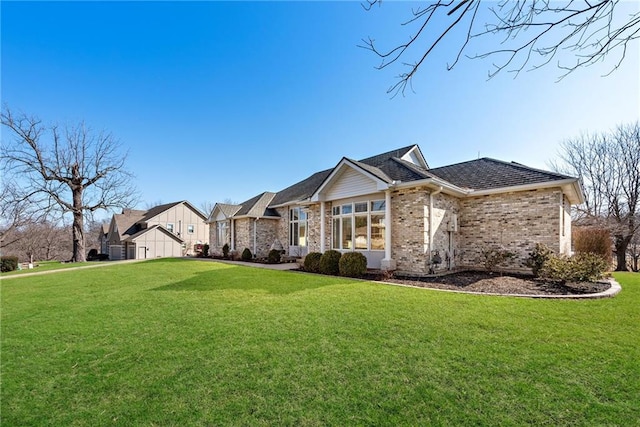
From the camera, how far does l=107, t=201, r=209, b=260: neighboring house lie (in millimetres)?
32312

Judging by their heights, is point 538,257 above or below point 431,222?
below

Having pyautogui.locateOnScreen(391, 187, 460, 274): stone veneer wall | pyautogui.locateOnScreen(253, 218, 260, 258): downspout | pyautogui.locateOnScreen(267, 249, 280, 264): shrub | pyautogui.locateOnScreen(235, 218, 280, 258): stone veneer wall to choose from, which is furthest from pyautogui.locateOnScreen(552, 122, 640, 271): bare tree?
pyautogui.locateOnScreen(253, 218, 260, 258): downspout

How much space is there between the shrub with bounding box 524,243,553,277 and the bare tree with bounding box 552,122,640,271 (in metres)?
14.5

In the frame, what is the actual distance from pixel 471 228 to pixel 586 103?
9070 millimetres

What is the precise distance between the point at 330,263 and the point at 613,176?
2603 cm

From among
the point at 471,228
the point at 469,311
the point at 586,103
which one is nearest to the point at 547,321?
the point at 469,311

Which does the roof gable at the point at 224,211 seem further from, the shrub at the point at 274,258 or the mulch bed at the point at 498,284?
the mulch bed at the point at 498,284

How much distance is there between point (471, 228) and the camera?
1243 centimetres

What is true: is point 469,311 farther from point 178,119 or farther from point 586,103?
point 178,119

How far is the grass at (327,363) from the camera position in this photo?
273 cm

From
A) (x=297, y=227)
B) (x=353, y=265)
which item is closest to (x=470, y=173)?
(x=353, y=265)

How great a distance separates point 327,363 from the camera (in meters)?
3.63

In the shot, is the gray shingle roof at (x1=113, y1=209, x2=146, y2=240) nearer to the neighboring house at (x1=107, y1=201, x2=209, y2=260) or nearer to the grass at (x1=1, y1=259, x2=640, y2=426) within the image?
the neighboring house at (x1=107, y1=201, x2=209, y2=260)

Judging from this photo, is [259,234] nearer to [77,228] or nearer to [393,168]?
[393,168]
